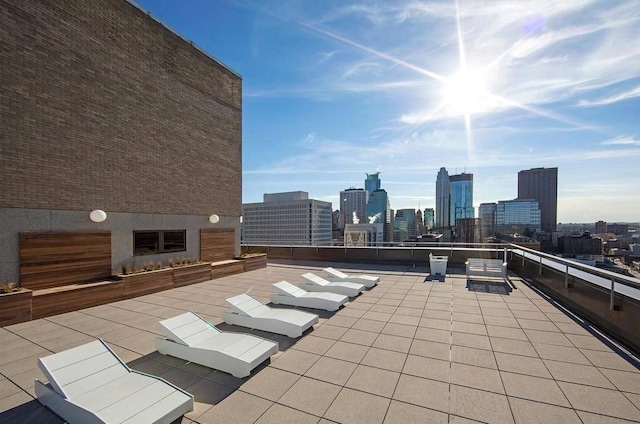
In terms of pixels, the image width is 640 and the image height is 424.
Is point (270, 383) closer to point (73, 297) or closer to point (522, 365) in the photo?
point (522, 365)

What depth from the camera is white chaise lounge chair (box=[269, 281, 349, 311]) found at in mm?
7086

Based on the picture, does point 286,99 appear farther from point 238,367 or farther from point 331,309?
point 238,367

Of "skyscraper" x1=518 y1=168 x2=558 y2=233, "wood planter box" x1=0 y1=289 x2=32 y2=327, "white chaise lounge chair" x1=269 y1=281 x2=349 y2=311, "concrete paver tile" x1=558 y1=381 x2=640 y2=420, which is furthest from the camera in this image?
"skyscraper" x1=518 y1=168 x2=558 y2=233

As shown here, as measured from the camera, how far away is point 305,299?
731cm

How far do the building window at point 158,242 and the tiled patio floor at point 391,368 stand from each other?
119 inches

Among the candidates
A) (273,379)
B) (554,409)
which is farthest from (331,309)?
(554,409)

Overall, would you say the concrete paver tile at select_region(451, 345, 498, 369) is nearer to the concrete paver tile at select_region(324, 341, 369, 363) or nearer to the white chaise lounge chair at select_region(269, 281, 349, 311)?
the concrete paver tile at select_region(324, 341, 369, 363)

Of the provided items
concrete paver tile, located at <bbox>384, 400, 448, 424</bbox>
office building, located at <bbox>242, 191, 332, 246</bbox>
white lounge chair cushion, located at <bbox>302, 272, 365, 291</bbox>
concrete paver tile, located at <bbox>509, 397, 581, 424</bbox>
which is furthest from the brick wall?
office building, located at <bbox>242, 191, 332, 246</bbox>

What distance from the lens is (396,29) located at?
9320 mm

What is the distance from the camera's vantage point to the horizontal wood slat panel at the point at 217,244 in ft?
41.6

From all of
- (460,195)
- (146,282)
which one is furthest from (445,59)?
(460,195)

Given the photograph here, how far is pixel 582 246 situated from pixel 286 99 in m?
40.2

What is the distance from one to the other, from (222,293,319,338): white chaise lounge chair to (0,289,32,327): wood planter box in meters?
4.35

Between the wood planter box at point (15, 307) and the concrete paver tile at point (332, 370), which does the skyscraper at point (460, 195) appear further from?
the wood planter box at point (15, 307)
